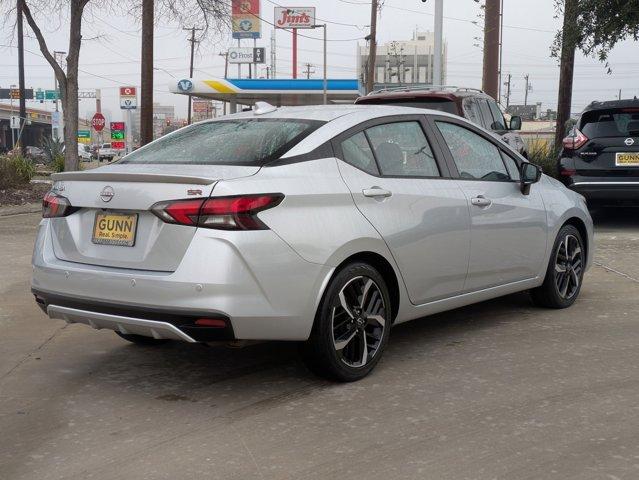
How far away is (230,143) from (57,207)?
1.05m

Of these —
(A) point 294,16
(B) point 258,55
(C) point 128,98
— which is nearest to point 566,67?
(C) point 128,98

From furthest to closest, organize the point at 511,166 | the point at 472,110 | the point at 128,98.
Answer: the point at 128,98, the point at 472,110, the point at 511,166

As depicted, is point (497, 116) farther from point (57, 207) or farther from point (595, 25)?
point (57, 207)

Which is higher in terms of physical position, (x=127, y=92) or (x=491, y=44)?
(x=491, y=44)

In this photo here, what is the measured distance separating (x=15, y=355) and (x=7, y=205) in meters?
10.6

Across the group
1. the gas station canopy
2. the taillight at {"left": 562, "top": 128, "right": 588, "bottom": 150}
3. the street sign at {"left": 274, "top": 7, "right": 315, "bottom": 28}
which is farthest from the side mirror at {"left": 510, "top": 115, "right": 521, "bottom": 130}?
the street sign at {"left": 274, "top": 7, "right": 315, "bottom": 28}

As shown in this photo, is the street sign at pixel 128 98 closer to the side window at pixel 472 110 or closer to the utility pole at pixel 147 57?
the utility pole at pixel 147 57

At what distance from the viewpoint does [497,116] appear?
458 inches

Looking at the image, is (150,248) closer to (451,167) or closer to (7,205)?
(451,167)

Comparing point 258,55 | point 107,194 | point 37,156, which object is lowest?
point 37,156

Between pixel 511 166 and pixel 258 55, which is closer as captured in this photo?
pixel 511 166

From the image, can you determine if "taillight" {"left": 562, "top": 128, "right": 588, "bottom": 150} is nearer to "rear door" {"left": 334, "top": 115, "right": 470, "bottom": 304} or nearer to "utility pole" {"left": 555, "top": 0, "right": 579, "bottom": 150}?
"utility pole" {"left": 555, "top": 0, "right": 579, "bottom": 150}

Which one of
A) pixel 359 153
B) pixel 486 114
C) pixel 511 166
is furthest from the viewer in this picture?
pixel 486 114

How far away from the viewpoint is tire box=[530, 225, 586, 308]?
604 cm
